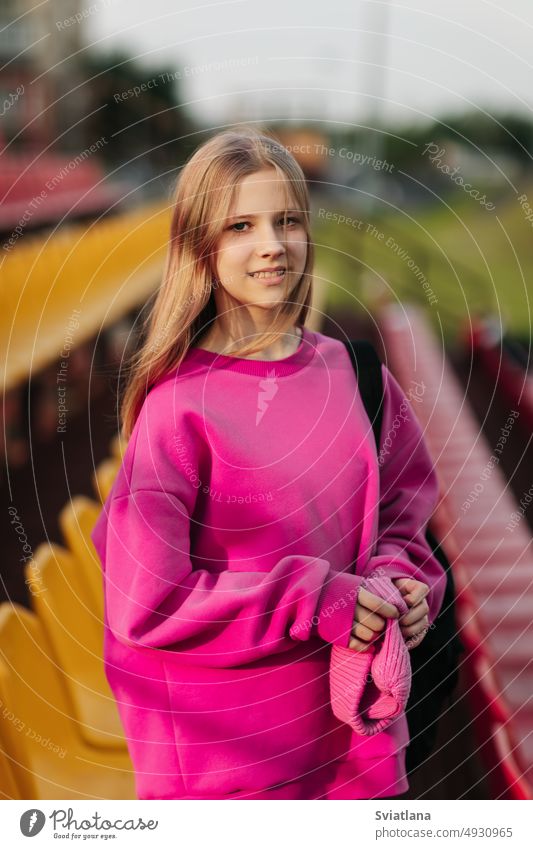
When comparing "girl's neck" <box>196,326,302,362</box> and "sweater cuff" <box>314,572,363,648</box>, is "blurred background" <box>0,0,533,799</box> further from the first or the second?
"sweater cuff" <box>314,572,363,648</box>

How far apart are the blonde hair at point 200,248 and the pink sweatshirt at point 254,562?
32 mm

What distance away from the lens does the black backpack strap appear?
1225 millimetres

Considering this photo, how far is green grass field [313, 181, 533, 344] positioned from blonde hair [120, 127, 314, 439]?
5.20m

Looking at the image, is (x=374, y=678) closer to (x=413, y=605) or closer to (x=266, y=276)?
(x=413, y=605)

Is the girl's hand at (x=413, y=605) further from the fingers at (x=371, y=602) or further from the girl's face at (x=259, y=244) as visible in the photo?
the girl's face at (x=259, y=244)

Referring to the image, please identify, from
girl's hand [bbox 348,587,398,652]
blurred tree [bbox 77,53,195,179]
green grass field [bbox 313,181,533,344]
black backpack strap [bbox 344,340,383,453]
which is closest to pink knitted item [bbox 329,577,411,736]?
girl's hand [bbox 348,587,398,652]

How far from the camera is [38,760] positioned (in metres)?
1.53

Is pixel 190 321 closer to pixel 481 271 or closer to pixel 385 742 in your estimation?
pixel 385 742

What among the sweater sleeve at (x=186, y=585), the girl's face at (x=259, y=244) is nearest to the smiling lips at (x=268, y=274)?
the girl's face at (x=259, y=244)

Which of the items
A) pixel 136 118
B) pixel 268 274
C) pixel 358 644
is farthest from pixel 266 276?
pixel 136 118

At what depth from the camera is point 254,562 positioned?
1.17 m

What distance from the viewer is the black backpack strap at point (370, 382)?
48.2 inches

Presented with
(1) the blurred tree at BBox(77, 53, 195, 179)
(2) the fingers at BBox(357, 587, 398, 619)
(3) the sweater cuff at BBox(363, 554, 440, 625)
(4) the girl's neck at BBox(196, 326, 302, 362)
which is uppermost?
(1) the blurred tree at BBox(77, 53, 195, 179)

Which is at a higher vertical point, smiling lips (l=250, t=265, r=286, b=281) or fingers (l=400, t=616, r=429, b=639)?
smiling lips (l=250, t=265, r=286, b=281)
